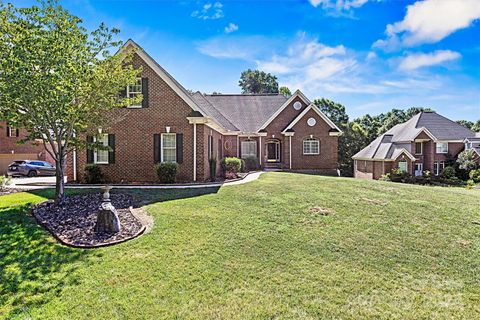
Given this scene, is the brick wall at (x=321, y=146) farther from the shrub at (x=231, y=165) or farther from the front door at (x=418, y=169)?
the front door at (x=418, y=169)

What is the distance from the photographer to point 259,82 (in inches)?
2714

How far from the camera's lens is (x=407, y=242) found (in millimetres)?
7289

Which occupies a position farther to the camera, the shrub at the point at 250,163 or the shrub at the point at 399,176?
the shrub at the point at 399,176

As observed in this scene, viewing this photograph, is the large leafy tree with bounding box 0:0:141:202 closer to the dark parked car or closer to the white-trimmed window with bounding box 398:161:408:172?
the dark parked car

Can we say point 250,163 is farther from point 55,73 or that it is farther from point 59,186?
point 55,73

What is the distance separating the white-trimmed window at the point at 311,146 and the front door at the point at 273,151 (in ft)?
11.6

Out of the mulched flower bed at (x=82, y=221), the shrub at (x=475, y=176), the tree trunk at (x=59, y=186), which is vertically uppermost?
the tree trunk at (x=59, y=186)

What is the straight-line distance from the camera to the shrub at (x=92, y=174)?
1464 centimetres

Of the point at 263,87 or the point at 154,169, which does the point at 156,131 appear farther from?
the point at 263,87

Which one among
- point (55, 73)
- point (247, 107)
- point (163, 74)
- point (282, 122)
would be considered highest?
point (247, 107)

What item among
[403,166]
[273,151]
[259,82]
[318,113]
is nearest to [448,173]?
[403,166]

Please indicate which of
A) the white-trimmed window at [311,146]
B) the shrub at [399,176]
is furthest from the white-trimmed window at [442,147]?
the white-trimmed window at [311,146]

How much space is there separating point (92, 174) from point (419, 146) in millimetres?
33964

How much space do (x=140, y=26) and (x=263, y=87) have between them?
189 ft
